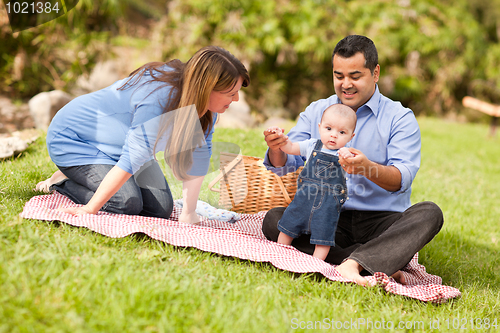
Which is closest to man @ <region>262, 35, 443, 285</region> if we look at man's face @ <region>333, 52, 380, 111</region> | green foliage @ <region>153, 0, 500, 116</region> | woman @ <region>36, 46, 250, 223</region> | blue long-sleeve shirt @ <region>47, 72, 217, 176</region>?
man's face @ <region>333, 52, 380, 111</region>

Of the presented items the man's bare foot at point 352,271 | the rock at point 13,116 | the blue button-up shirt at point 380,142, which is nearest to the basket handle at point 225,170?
the blue button-up shirt at point 380,142

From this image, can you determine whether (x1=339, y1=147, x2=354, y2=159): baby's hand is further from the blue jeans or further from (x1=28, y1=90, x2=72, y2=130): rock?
(x1=28, y1=90, x2=72, y2=130): rock

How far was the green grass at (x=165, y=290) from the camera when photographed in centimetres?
159

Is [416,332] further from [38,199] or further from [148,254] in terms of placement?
[38,199]

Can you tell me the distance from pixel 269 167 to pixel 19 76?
19.8 ft

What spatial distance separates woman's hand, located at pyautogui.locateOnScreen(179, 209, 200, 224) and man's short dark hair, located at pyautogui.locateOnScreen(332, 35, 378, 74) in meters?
1.61

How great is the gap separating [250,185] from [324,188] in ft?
3.31

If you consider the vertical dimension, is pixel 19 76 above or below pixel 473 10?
below

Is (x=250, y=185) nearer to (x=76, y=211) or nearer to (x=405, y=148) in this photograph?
(x=405, y=148)

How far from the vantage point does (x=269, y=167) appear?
10.1 feet

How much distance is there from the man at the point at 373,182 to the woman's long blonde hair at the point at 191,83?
0.46 meters

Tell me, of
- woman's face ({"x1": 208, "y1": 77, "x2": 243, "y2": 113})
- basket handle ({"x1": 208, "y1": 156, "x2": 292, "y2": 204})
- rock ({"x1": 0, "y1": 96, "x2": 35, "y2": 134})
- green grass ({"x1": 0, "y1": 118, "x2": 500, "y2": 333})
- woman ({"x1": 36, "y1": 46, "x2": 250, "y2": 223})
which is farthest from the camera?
rock ({"x1": 0, "y1": 96, "x2": 35, "y2": 134})

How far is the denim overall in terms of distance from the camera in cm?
257

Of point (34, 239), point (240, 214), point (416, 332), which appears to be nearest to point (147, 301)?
point (34, 239)
